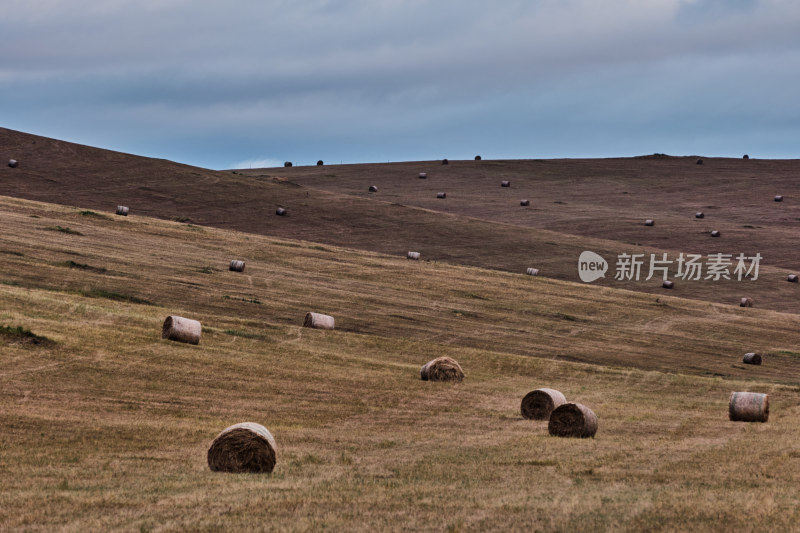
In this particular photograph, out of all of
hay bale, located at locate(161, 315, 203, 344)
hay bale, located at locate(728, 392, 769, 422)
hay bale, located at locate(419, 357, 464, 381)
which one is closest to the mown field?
hay bale, located at locate(728, 392, 769, 422)

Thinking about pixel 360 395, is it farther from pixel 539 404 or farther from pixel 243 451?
pixel 243 451

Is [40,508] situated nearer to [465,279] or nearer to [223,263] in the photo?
[223,263]

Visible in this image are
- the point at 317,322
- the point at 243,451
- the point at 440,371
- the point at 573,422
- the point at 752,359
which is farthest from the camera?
the point at 752,359

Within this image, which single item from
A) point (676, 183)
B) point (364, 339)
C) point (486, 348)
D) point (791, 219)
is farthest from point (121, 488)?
point (676, 183)

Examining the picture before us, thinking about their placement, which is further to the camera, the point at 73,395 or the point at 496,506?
the point at 73,395

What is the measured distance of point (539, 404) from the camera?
24.2m

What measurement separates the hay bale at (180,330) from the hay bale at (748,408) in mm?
15398

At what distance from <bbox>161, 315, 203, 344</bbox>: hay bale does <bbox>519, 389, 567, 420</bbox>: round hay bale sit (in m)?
10.7

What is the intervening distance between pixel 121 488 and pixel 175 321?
15.9 m

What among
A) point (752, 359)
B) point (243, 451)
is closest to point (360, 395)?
point (243, 451)

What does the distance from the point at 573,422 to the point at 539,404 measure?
3231 millimetres

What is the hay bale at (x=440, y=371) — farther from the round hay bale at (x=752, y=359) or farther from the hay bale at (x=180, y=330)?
the round hay bale at (x=752, y=359)

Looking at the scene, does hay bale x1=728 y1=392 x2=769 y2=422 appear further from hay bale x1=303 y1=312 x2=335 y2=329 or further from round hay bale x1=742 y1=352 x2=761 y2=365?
hay bale x1=303 y1=312 x2=335 y2=329

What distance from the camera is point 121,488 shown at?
13.7m
